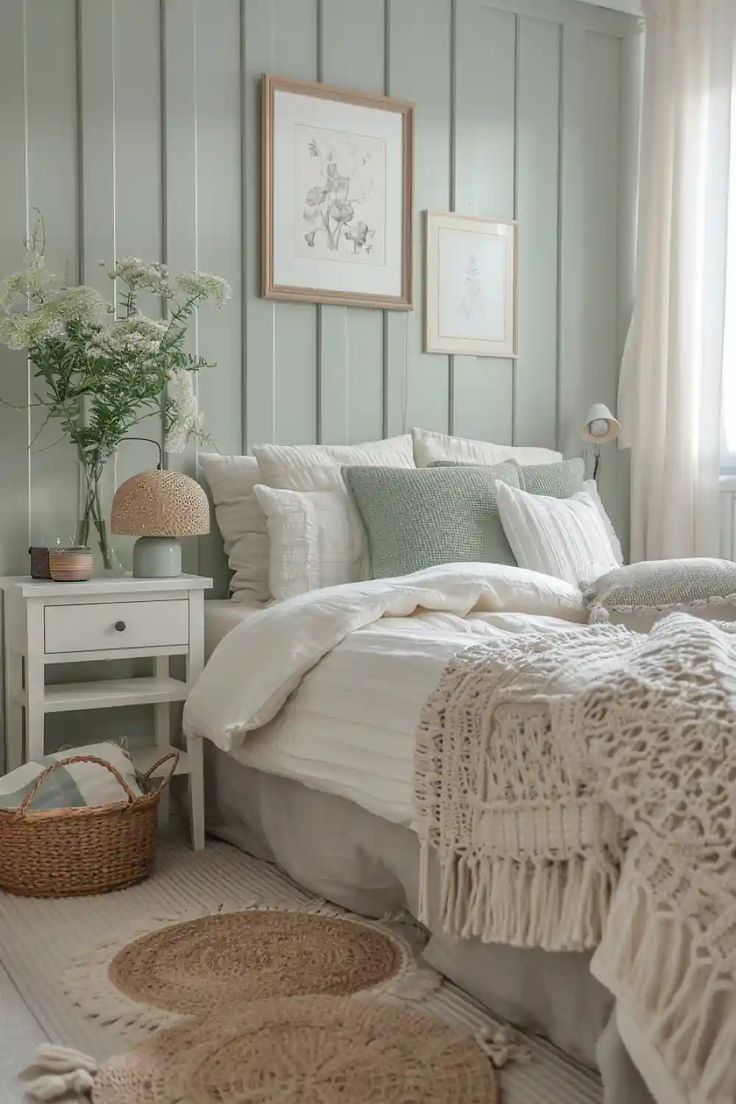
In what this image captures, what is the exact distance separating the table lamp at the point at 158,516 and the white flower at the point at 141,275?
0.50m

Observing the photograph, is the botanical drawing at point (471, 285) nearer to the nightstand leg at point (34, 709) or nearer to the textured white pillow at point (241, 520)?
the textured white pillow at point (241, 520)

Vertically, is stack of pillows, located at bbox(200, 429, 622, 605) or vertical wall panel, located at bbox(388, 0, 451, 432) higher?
vertical wall panel, located at bbox(388, 0, 451, 432)

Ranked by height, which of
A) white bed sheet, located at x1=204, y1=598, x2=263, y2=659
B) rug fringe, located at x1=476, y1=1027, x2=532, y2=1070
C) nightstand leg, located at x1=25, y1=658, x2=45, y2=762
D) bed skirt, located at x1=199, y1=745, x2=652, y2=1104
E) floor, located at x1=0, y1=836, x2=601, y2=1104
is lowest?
floor, located at x1=0, y1=836, x2=601, y2=1104

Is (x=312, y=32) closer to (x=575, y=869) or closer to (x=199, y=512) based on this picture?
(x=199, y=512)

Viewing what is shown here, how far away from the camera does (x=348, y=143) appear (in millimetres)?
3520

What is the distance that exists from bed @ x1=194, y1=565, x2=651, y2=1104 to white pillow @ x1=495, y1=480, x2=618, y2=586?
→ 24 cm

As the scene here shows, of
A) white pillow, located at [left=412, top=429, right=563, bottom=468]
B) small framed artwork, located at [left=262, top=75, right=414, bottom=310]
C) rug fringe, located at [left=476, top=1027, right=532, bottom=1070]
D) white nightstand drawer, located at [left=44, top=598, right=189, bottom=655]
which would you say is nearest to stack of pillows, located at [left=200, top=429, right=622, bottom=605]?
white pillow, located at [left=412, top=429, right=563, bottom=468]

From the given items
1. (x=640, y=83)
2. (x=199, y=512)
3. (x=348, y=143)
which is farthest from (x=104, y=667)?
(x=640, y=83)

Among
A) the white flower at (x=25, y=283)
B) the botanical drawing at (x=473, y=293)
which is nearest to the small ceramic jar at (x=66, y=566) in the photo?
the white flower at (x=25, y=283)

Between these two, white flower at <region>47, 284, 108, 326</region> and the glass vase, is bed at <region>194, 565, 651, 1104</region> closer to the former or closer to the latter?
the glass vase

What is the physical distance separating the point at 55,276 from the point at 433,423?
4.13 feet

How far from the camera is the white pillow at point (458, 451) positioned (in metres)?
3.50

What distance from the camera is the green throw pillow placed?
333 cm

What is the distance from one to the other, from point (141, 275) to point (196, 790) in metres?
1.32
